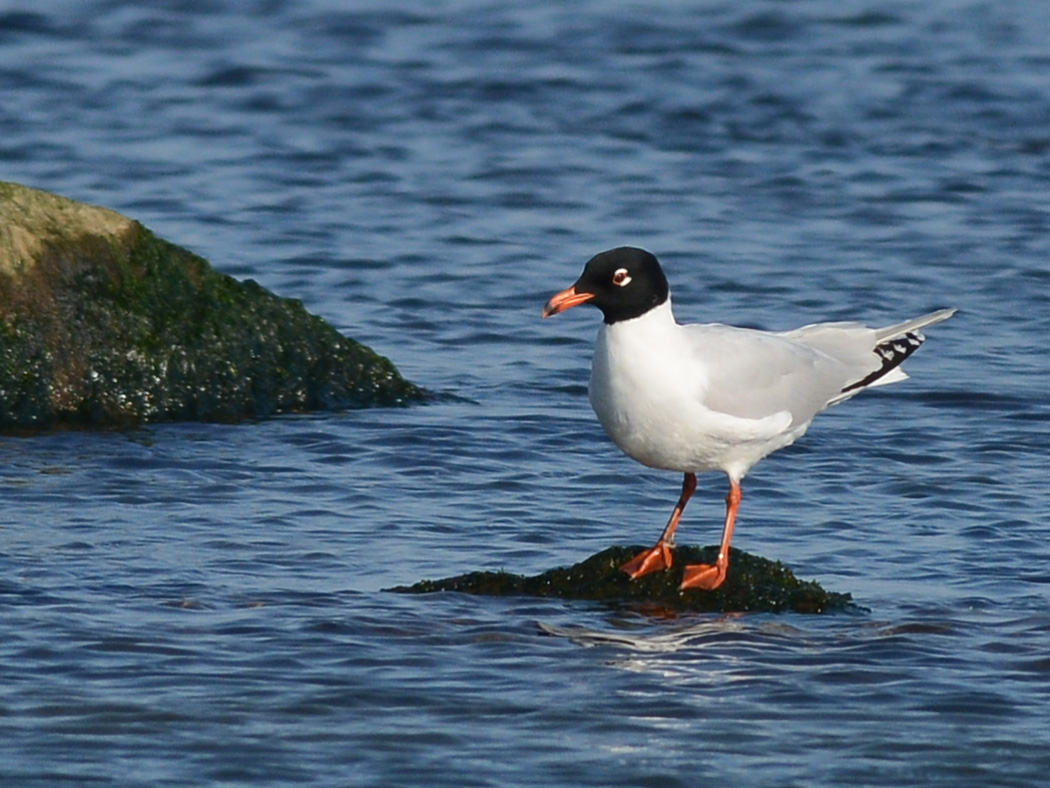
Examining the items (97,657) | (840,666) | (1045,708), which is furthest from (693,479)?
(97,657)

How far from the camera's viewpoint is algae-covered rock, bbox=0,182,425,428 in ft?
35.0

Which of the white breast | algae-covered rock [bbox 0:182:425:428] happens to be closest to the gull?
the white breast

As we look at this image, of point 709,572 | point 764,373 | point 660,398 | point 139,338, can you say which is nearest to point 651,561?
point 709,572

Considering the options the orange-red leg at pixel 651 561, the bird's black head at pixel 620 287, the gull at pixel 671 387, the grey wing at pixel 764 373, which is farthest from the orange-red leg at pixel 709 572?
the bird's black head at pixel 620 287

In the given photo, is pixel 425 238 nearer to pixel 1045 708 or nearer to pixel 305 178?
pixel 305 178

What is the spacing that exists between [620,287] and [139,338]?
12.9 ft

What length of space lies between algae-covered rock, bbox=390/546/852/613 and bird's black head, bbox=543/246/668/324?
42.3 inches

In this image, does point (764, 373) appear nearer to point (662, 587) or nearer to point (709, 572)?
point (709, 572)

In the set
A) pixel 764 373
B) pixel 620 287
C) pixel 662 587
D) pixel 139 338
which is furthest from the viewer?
pixel 139 338

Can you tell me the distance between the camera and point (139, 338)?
11.0 metres

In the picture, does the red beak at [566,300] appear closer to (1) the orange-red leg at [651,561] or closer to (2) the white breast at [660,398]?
(2) the white breast at [660,398]

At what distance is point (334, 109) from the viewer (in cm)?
2059

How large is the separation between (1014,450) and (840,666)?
3705mm

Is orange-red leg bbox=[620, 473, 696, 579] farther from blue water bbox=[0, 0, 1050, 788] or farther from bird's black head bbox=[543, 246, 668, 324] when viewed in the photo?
bird's black head bbox=[543, 246, 668, 324]
